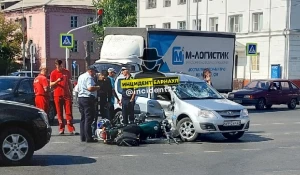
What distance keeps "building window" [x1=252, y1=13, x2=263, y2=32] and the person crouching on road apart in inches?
1358

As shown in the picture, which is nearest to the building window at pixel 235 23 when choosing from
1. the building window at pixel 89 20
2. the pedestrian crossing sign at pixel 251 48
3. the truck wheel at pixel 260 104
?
the pedestrian crossing sign at pixel 251 48

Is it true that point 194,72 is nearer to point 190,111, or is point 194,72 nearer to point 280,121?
point 280,121

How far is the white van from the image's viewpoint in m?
15.4

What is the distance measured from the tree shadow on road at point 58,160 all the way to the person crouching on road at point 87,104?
2284 millimetres

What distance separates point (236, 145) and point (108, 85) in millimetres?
4378

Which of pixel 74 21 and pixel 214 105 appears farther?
pixel 74 21

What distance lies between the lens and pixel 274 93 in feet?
96.2

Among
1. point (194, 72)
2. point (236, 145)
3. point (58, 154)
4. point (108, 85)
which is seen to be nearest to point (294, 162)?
point (236, 145)

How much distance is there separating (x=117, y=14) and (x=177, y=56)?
46052 mm

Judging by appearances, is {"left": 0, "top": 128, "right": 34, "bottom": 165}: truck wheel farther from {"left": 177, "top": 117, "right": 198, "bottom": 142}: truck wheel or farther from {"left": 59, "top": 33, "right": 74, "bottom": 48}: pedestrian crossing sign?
{"left": 59, "top": 33, "right": 74, "bottom": 48}: pedestrian crossing sign

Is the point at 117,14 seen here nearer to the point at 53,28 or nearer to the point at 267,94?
the point at 53,28

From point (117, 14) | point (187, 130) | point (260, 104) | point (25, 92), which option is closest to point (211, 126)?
point (187, 130)

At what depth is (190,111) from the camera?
51.3ft

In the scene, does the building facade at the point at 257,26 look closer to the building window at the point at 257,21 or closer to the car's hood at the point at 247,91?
the building window at the point at 257,21
